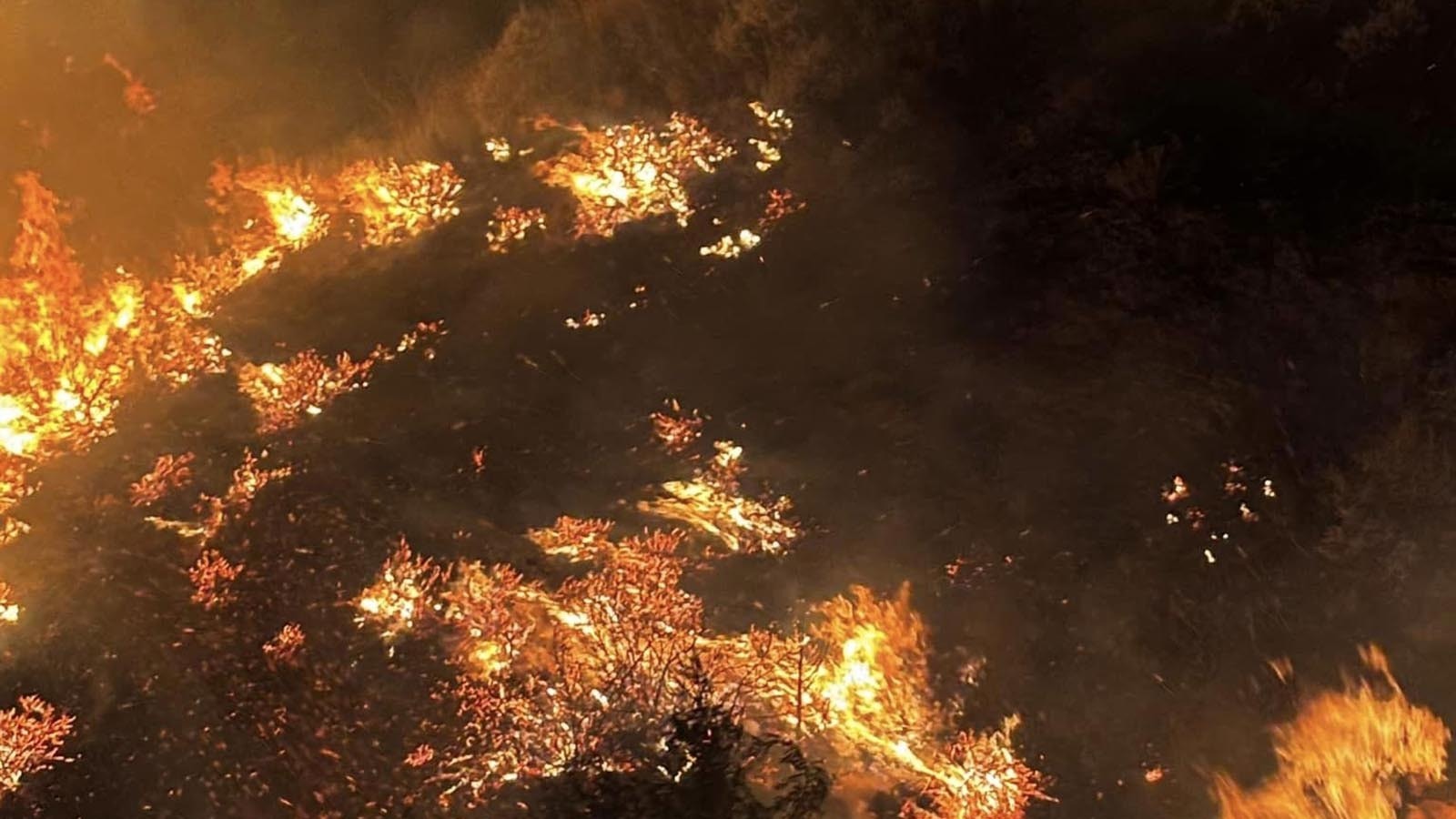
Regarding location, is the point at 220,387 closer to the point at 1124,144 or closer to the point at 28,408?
the point at 28,408

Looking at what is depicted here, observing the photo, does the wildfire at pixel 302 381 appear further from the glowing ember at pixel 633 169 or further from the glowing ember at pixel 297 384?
the glowing ember at pixel 633 169

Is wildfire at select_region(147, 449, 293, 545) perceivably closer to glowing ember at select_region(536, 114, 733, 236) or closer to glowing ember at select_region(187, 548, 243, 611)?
glowing ember at select_region(187, 548, 243, 611)

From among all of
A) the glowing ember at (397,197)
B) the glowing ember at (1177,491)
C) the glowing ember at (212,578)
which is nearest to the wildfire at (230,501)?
the glowing ember at (212,578)

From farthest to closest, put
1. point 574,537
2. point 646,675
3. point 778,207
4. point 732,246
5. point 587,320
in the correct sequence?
point 778,207
point 732,246
point 587,320
point 574,537
point 646,675

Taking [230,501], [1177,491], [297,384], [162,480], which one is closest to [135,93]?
[297,384]

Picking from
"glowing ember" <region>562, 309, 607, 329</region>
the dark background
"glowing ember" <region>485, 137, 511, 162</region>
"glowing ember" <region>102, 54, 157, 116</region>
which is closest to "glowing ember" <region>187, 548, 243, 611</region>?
the dark background

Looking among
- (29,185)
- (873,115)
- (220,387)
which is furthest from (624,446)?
(29,185)

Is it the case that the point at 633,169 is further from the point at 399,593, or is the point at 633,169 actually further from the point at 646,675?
the point at 646,675
